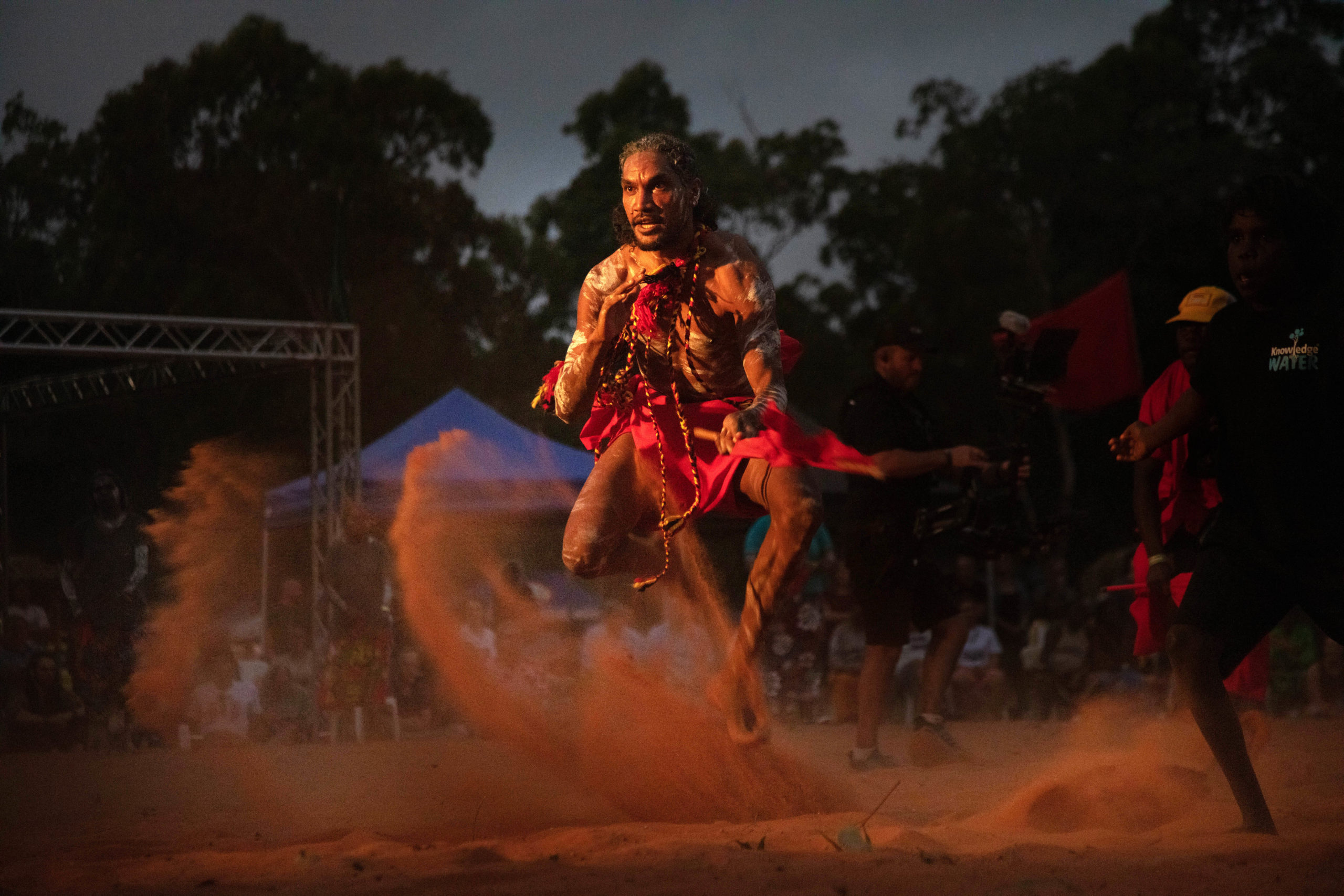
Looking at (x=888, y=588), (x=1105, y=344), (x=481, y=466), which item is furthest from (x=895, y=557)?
(x=1105, y=344)

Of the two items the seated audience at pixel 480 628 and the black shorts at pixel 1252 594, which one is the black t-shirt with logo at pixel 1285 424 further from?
the seated audience at pixel 480 628

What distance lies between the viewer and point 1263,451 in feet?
12.6

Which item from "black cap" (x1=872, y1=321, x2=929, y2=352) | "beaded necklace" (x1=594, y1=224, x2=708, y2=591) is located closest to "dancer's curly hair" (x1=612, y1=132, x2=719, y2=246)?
"beaded necklace" (x1=594, y1=224, x2=708, y2=591)

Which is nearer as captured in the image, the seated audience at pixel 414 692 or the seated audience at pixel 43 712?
the seated audience at pixel 43 712

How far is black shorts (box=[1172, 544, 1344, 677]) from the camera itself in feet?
12.3

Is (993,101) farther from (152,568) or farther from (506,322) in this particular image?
(152,568)

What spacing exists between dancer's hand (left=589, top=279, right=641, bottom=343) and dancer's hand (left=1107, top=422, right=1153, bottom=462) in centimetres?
174

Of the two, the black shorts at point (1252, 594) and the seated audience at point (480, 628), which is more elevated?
the black shorts at point (1252, 594)

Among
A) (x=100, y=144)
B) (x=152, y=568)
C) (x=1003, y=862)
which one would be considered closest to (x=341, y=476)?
(x=152, y=568)

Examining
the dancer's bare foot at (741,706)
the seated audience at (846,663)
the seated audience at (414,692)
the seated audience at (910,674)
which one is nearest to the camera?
the dancer's bare foot at (741,706)

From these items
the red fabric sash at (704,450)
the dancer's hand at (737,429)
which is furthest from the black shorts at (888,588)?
the dancer's hand at (737,429)

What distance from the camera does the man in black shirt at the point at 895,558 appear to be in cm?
671

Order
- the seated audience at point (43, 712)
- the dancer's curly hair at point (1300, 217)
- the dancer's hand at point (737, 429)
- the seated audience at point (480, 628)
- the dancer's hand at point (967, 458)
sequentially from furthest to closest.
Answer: the seated audience at point (43, 712)
the seated audience at point (480, 628)
the dancer's hand at point (967, 458)
the dancer's hand at point (737, 429)
the dancer's curly hair at point (1300, 217)

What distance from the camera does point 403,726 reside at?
10461 millimetres
